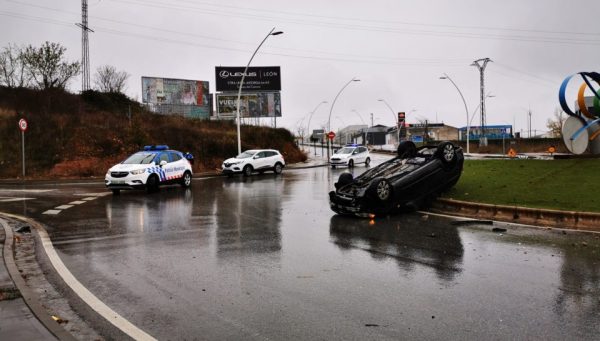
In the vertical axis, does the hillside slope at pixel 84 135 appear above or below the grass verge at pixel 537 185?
above

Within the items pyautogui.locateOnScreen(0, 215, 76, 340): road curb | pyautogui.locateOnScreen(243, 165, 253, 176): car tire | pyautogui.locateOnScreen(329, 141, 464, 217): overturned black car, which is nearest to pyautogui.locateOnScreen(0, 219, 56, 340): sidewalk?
pyautogui.locateOnScreen(0, 215, 76, 340): road curb

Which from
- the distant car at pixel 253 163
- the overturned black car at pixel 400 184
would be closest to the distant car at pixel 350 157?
the distant car at pixel 253 163

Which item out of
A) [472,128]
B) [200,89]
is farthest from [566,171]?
[472,128]

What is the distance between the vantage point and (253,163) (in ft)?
96.9

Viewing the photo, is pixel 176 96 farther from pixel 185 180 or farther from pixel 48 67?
pixel 185 180

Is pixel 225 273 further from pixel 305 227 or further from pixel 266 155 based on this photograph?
pixel 266 155

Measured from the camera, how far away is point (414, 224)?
1069cm

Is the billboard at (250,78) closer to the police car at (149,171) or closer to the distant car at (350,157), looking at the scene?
the distant car at (350,157)

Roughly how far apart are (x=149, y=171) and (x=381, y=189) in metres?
10.5

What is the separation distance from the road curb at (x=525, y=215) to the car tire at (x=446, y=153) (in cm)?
103

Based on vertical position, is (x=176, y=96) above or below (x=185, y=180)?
above

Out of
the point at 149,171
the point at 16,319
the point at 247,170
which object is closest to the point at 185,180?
the point at 149,171

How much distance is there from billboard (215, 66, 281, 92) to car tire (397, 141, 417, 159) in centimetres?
4196

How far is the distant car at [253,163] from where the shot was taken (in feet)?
94.4
